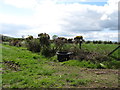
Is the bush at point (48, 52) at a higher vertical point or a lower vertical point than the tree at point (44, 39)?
lower

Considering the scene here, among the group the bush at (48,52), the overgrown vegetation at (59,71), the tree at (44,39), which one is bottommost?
the overgrown vegetation at (59,71)

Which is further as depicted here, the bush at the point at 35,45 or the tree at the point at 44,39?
the bush at the point at 35,45

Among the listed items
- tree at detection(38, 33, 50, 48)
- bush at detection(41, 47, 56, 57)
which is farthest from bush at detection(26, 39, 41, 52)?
bush at detection(41, 47, 56, 57)

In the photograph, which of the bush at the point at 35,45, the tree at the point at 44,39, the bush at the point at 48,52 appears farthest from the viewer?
the bush at the point at 35,45

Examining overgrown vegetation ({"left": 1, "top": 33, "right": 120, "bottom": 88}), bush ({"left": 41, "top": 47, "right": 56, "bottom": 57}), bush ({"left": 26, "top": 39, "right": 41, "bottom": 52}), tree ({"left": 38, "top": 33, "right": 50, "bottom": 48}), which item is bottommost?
overgrown vegetation ({"left": 1, "top": 33, "right": 120, "bottom": 88})

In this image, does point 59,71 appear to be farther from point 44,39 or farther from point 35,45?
point 35,45

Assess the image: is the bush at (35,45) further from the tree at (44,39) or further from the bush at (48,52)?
the bush at (48,52)

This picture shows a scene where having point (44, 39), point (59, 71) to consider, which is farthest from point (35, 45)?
→ point (59, 71)

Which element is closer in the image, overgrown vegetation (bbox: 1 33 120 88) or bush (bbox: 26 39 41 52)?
overgrown vegetation (bbox: 1 33 120 88)

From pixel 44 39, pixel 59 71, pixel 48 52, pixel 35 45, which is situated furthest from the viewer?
pixel 35 45

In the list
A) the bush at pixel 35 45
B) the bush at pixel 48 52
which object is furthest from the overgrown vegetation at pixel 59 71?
the bush at pixel 35 45

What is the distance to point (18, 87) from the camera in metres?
4.52

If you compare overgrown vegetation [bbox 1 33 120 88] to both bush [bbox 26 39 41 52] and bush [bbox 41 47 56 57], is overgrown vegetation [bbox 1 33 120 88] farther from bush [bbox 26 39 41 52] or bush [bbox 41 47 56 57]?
bush [bbox 26 39 41 52]

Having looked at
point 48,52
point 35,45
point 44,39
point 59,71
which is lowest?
point 59,71
